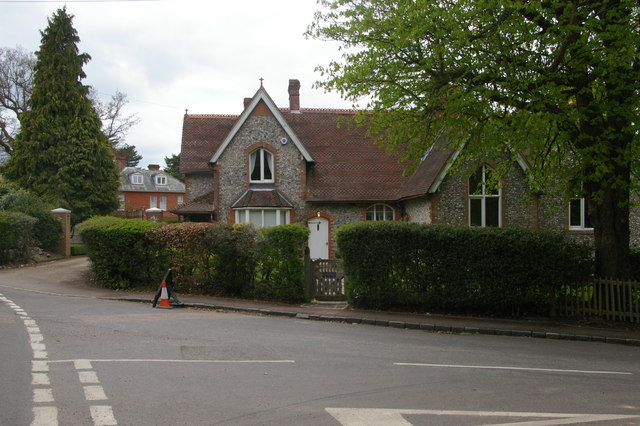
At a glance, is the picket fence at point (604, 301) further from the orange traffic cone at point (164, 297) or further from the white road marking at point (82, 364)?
the white road marking at point (82, 364)

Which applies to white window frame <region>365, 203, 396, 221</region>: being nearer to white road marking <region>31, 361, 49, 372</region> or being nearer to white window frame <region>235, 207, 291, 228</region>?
white window frame <region>235, 207, 291, 228</region>

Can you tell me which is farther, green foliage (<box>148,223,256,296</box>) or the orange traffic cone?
green foliage (<box>148,223,256,296</box>)

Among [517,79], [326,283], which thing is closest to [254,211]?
[326,283]

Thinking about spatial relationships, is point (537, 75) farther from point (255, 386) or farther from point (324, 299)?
point (255, 386)

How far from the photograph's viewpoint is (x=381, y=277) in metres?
15.2

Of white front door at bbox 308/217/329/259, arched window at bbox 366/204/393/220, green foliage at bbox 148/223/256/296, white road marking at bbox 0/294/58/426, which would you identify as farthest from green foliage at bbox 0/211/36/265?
arched window at bbox 366/204/393/220

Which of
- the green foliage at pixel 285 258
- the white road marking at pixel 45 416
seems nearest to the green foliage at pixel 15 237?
the green foliage at pixel 285 258

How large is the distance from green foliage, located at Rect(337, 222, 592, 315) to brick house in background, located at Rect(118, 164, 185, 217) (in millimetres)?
55983

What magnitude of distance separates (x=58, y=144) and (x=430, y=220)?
24.8m

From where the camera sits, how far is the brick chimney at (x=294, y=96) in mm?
31844

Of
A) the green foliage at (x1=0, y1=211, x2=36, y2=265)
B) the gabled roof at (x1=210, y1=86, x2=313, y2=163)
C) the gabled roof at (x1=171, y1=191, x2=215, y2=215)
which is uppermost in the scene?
the gabled roof at (x1=210, y1=86, x2=313, y2=163)

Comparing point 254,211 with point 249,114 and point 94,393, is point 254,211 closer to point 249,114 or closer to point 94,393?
point 249,114

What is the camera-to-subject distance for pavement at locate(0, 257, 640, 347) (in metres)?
13.0

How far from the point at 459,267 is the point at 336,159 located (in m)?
15.5
